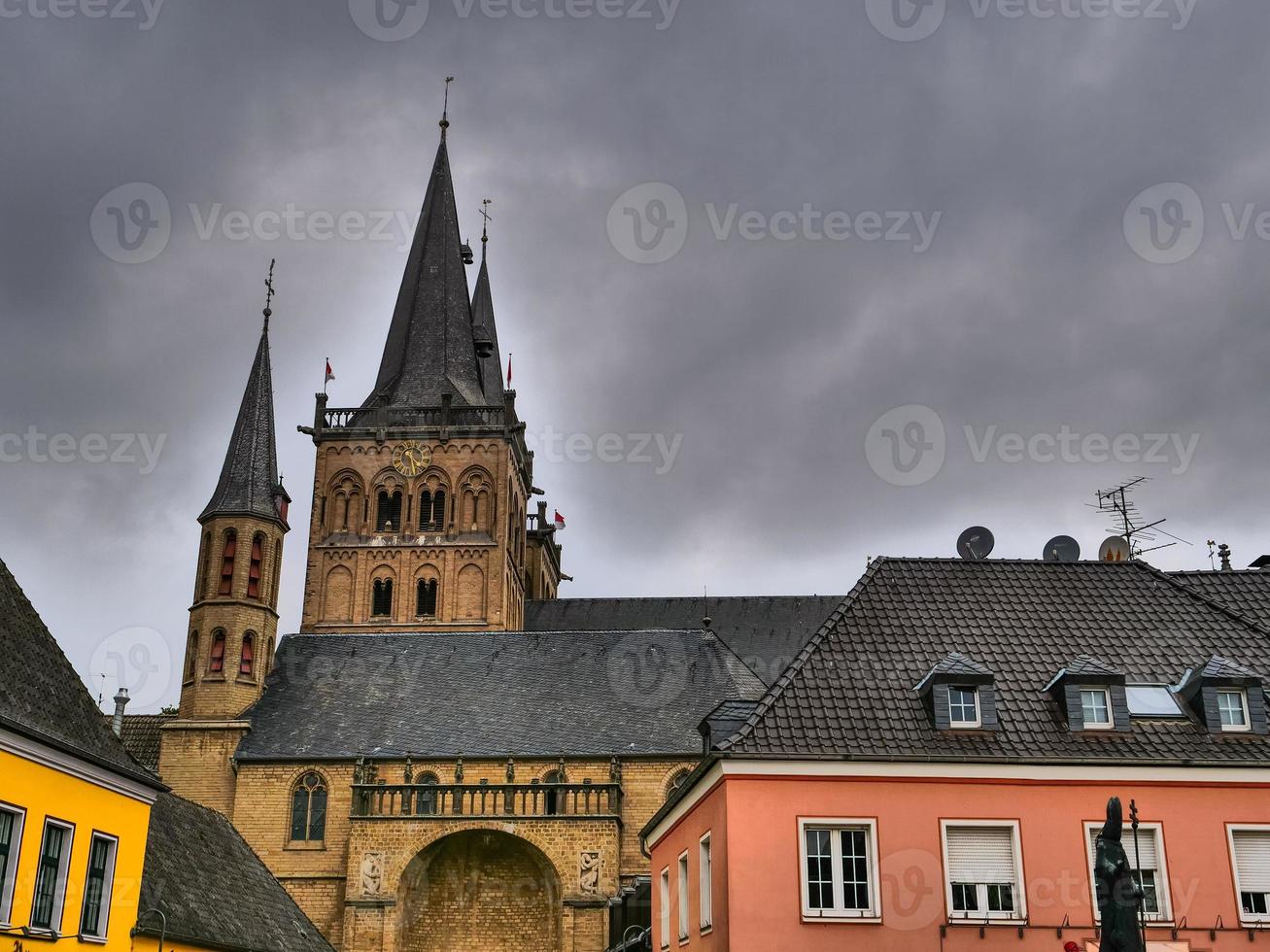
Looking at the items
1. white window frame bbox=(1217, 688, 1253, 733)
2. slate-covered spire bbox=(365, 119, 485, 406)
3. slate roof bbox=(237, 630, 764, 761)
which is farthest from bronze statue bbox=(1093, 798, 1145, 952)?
→ slate-covered spire bbox=(365, 119, 485, 406)

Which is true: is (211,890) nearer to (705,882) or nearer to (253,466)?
(705,882)

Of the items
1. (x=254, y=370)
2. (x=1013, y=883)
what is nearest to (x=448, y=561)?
(x=254, y=370)

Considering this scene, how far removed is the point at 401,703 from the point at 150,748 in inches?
376

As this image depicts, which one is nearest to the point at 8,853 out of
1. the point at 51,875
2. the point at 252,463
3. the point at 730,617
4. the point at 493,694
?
the point at 51,875

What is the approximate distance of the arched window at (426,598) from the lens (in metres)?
59.8

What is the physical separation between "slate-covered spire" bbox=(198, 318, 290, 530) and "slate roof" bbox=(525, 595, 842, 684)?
17.1 metres

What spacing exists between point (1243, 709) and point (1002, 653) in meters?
3.40

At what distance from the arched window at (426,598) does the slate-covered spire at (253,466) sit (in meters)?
13.4

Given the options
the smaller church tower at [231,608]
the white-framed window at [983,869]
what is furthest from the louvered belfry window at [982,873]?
the smaller church tower at [231,608]

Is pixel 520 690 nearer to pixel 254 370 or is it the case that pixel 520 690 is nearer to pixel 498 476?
pixel 254 370

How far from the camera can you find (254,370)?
4938cm

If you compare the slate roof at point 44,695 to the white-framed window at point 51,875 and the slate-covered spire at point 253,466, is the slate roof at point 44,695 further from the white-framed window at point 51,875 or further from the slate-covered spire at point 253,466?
the slate-covered spire at point 253,466

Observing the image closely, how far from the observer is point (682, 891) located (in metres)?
22.7

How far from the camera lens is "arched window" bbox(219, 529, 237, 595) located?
45469 mm
